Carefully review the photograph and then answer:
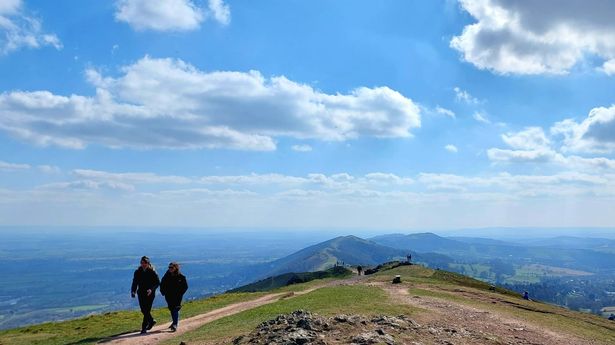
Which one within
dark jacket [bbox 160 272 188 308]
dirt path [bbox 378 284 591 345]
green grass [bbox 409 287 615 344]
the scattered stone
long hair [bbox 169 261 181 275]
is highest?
long hair [bbox 169 261 181 275]

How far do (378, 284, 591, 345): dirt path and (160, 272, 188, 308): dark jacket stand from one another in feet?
44.0

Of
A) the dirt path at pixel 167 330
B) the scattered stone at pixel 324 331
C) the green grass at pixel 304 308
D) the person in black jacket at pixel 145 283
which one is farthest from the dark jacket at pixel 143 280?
the scattered stone at pixel 324 331

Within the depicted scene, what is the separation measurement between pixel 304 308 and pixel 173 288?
930 cm

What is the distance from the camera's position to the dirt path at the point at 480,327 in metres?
23.8

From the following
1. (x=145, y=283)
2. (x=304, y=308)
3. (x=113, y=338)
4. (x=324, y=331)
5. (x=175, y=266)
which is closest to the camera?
(x=324, y=331)

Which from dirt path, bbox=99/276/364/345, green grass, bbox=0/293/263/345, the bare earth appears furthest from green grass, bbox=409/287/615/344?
green grass, bbox=0/293/263/345

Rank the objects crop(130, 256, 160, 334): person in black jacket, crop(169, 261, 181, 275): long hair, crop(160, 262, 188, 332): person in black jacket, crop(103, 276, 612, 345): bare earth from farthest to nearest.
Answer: crop(160, 262, 188, 332): person in black jacket
crop(169, 261, 181, 275): long hair
crop(130, 256, 160, 334): person in black jacket
crop(103, 276, 612, 345): bare earth

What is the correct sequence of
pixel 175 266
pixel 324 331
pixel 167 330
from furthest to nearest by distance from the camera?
pixel 167 330, pixel 175 266, pixel 324 331

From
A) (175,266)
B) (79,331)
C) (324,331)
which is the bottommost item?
(79,331)

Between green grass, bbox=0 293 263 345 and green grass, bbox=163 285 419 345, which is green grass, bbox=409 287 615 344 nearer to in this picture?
green grass, bbox=163 285 419 345

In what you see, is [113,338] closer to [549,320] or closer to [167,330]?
[167,330]

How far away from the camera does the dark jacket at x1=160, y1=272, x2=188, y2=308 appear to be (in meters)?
25.3

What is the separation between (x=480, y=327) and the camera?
26.8m

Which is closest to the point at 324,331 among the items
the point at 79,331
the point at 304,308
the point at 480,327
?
the point at 304,308
